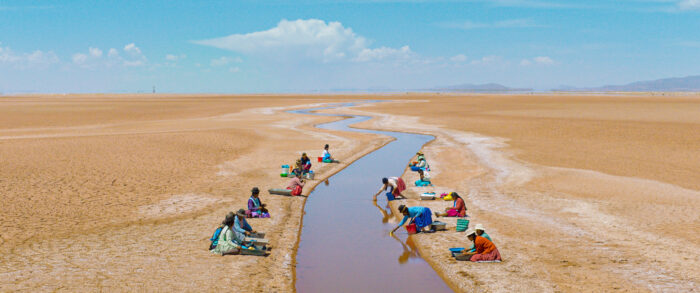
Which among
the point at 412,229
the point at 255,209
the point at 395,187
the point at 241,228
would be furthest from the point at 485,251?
the point at 255,209

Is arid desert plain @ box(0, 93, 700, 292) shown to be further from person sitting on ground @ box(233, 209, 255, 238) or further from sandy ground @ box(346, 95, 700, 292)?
person sitting on ground @ box(233, 209, 255, 238)

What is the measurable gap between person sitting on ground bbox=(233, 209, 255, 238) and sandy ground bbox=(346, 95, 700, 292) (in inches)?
236

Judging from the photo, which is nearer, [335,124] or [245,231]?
[245,231]

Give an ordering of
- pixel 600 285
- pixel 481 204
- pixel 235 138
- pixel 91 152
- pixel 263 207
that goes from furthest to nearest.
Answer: pixel 235 138, pixel 91 152, pixel 481 204, pixel 263 207, pixel 600 285

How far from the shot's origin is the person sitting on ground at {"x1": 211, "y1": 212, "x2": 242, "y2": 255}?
49.9 ft

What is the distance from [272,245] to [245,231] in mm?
1121

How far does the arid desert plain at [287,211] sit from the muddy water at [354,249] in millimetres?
Answer: 537

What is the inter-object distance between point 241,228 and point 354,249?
4.02 meters

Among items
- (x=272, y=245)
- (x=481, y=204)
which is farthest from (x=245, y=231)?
(x=481, y=204)

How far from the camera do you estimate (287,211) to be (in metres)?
21.2

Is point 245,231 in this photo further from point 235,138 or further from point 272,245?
point 235,138

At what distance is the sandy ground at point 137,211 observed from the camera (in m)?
13.5

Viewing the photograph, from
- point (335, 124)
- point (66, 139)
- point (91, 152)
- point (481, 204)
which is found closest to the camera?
point (481, 204)

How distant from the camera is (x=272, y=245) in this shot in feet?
54.4
